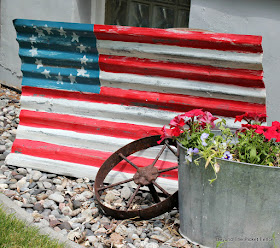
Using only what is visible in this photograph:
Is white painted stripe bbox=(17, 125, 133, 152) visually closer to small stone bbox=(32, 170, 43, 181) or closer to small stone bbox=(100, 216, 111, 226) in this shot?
small stone bbox=(32, 170, 43, 181)

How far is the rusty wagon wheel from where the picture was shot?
261 centimetres

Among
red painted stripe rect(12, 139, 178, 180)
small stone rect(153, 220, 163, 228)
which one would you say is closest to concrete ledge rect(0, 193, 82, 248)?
small stone rect(153, 220, 163, 228)

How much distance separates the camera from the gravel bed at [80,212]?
8.13 ft

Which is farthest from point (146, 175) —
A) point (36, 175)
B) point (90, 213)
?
point (36, 175)

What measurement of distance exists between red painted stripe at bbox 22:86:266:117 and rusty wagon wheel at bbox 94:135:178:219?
33cm

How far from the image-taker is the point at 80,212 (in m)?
2.83

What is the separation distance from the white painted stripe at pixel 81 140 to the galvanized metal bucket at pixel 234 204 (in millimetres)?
803

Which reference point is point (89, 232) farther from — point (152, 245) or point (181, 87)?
point (181, 87)

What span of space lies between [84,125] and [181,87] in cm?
94

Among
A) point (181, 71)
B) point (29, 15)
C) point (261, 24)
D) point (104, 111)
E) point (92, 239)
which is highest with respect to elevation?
point (29, 15)

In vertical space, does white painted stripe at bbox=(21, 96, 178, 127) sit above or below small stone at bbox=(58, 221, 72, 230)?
above

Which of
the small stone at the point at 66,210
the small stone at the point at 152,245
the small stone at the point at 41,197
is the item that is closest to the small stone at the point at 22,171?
the small stone at the point at 41,197

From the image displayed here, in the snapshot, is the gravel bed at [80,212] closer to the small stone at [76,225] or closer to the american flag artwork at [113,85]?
the small stone at [76,225]

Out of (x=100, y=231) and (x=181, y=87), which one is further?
(x=181, y=87)
